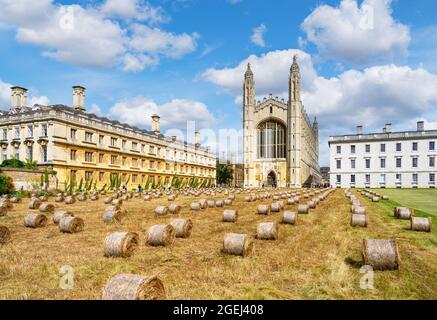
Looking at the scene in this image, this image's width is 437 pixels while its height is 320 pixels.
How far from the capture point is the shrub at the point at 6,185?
32875mm

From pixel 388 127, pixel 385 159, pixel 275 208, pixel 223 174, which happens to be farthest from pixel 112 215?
pixel 223 174

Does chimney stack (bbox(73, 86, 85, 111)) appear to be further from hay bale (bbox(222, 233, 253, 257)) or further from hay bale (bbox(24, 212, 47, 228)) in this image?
hay bale (bbox(222, 233, 253, 257))

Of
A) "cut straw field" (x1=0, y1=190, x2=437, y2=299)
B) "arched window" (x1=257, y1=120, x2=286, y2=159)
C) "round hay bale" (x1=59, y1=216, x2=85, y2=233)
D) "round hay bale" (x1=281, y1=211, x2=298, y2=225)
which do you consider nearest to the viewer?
"cut straw field" (x1=0, y1=190, x2=437, y2=299)

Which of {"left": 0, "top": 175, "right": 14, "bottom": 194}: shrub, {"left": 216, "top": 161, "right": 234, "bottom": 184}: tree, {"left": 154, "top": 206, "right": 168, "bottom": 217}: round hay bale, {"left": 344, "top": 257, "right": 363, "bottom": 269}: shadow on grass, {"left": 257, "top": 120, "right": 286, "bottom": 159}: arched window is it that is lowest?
{"left": 344, "top": 257, "right": 363, "bottom": 269}: shadow on grass

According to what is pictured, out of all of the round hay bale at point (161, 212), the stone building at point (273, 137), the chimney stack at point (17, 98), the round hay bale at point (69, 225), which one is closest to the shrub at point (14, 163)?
the chimney stack at point (17, 98)

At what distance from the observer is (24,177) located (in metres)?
36.9

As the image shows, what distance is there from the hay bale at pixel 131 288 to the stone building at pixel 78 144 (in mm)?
40909

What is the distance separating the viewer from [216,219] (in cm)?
1706

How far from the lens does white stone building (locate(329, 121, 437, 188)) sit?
2751 inches

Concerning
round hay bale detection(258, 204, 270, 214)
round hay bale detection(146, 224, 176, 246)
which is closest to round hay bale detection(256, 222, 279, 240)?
round hay bale detection(146, 224, 176, 246)

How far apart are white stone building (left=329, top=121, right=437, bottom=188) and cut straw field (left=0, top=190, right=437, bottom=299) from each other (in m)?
66.4

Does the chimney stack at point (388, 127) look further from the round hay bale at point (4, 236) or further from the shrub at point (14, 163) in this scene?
the round hay bale at point (4, 236)

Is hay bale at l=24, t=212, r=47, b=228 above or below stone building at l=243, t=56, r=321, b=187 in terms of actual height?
below
